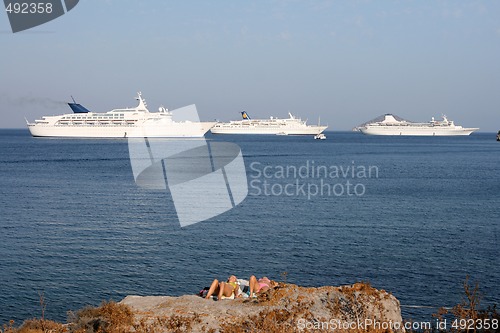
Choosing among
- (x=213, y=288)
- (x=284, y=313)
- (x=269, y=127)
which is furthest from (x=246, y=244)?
(x=269, y=127)

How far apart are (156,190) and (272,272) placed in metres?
22.8

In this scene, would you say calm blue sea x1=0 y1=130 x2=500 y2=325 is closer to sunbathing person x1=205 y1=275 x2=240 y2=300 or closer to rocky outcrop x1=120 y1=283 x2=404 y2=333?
sunbathing person x1=205 y1=275 x2=240 y2=300

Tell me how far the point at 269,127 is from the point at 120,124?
53.6 meters

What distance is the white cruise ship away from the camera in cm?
16112

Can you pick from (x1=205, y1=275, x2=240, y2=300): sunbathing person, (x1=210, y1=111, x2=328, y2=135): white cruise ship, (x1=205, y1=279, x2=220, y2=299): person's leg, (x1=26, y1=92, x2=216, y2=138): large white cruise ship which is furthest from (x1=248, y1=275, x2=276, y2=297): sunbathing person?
(x1=210, y1=111, x2=328, y2=135): white cruise ship

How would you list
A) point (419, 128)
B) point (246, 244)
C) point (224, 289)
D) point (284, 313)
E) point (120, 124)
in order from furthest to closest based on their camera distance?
point (419, 128) < point (120, 124) < point (246, 244) < point (224, 289) < point (284, 313)

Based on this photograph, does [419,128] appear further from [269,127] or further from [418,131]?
[269,127]

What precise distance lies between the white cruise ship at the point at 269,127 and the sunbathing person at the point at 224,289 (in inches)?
5930

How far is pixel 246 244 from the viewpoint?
20.0 m

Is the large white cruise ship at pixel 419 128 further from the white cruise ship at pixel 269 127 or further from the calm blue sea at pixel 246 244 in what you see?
the calm blue sea at pixel 246 244

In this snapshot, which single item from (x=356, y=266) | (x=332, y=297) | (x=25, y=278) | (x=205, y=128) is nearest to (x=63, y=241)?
(x=25, y=278)

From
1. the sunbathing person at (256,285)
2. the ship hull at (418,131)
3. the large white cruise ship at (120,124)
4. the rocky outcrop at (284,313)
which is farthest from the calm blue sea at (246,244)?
the ship hull at (418,131)

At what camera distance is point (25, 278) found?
52.3ft

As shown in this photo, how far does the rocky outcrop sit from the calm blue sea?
16.2ft
